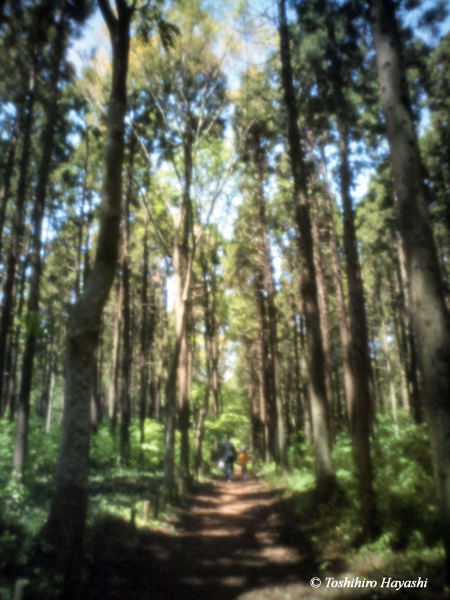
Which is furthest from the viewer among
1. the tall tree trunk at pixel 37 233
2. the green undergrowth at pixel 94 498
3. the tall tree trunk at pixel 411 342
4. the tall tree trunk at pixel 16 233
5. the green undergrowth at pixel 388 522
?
the tall tree trunk at pixel 411 342

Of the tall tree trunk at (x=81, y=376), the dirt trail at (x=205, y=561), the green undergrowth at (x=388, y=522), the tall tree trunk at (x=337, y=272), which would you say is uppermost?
the tall tree trunk at (x=337, y=272)

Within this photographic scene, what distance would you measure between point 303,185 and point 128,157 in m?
7.67

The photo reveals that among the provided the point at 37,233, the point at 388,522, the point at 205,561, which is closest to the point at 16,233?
the point at 37,233

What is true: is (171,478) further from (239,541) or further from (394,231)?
(394,231)

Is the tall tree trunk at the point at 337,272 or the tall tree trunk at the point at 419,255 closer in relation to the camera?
the tall tree trunk at the point at 419,255

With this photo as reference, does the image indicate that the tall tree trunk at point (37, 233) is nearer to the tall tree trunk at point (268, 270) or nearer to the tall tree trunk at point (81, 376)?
the tall tree trunk at point (81, 376)

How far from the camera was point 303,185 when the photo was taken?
11.2 metres

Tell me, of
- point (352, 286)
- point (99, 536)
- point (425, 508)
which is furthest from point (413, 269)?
point (99, 536)

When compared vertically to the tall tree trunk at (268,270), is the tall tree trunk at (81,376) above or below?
below

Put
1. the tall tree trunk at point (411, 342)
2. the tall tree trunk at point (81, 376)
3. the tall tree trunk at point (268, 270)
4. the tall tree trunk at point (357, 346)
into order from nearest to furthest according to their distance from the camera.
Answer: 1. the tall tree trunk at point (81, 376)
2. the tall tree trunk at point (357, 346)
3. the tall tree trunk at point (411, 342)
4. the tall tree trunk at point (268, 270)

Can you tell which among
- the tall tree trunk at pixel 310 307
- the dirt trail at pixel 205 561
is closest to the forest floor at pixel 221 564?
the dirt trail at pixel 205 561

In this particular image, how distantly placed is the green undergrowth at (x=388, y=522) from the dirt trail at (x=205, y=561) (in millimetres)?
465

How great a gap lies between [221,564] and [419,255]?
6.16 metres

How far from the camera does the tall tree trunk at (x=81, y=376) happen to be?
5.35 m
